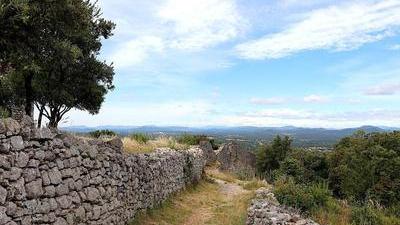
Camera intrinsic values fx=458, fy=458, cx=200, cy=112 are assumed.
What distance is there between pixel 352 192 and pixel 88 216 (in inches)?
1634

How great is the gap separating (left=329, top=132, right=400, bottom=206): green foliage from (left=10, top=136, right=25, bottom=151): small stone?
40813mm

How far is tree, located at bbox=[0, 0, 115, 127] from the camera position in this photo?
1459 cm

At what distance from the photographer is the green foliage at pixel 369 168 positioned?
47.1 metres

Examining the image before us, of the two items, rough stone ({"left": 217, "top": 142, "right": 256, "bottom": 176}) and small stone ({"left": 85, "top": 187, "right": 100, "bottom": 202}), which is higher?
small stone ({"left": 85, "top": 187, "right": 100, "bottom": 202})

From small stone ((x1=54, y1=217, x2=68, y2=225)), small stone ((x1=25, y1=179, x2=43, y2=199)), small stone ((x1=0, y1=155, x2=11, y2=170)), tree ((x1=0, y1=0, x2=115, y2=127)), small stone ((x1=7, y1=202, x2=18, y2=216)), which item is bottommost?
small stone ((x1=54, y1=217, x2=68, y2=225))

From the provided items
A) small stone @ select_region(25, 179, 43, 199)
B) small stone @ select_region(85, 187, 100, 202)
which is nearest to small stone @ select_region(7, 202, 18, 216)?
small stone @ select_region(25, 179, 43, 199)

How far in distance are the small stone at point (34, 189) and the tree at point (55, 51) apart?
6214mm

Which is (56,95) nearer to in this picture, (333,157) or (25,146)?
(25,146)

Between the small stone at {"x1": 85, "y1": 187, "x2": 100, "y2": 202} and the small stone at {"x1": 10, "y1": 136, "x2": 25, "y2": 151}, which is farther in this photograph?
the small stone at {"x1": 85, "y1": 187, "x2": 100, "y2": 202}

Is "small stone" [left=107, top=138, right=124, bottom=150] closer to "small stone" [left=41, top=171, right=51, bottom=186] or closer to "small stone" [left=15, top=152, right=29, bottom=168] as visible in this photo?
"small stone" [left=41, top=171, right=51, bottom=186]

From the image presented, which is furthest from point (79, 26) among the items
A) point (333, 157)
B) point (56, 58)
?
point (333, 157)

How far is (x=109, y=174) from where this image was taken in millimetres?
12422

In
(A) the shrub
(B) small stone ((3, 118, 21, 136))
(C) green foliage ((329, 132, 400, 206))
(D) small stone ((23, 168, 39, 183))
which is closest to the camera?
(B) small stone ((3, 118, 21, 136))

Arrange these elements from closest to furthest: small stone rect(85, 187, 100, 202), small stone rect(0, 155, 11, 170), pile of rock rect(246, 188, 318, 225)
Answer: small stone rect(0, 155, 11, 170) → small stone rect(85, 187, 100, 202) → pile of rock rect(246, 188, 318, 225)
